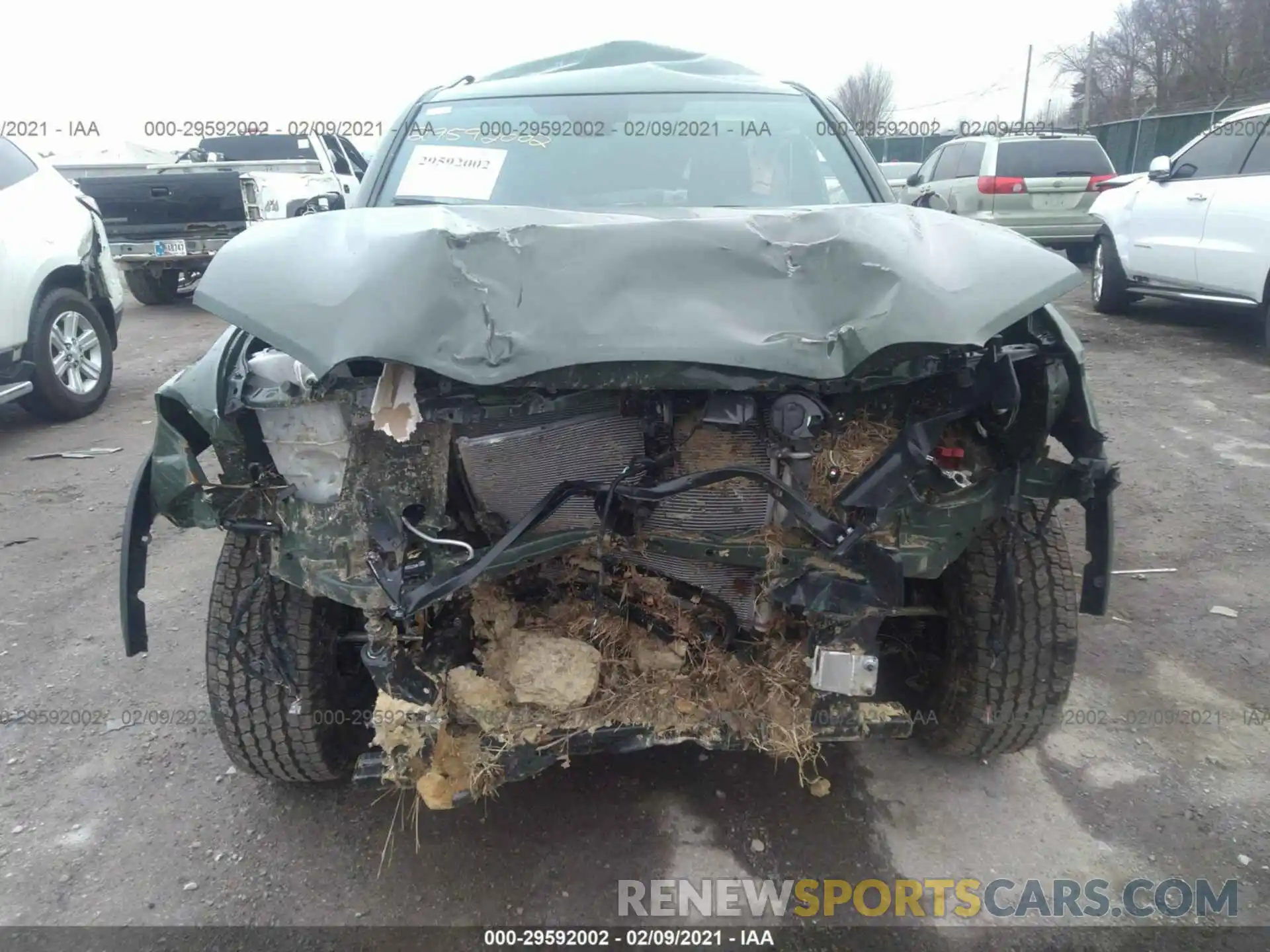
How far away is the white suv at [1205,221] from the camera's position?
20.5 feet

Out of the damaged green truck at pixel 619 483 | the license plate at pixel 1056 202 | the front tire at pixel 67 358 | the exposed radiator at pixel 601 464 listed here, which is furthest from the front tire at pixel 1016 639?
the license plate at pixel 1056 202

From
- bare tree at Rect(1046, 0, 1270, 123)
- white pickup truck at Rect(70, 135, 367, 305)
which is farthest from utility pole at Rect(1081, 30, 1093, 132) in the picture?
white pickup truck at Rect(70, 135, 367, 305)

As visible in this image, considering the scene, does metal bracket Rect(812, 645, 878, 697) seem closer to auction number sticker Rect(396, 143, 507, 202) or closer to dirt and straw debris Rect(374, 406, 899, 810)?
dirt and straw debris Rect(374, 406, 899, 810)

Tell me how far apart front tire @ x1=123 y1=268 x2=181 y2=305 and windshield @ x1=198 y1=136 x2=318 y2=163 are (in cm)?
235

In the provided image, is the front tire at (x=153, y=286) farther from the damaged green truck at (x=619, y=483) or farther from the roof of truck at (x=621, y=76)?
the damaged green truck at (x=619, y=483)

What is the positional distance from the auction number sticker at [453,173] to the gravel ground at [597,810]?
1828 mm

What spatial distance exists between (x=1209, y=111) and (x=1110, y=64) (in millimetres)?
21867

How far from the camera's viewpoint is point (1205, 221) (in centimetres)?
673

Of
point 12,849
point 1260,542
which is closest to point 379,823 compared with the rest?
point 12,849

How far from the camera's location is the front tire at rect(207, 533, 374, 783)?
2160mm

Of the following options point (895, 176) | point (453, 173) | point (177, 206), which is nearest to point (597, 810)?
point (453, 173)

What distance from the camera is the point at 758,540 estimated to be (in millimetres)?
1956

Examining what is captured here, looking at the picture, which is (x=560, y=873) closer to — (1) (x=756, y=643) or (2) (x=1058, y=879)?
(1) (x=756, y=643)

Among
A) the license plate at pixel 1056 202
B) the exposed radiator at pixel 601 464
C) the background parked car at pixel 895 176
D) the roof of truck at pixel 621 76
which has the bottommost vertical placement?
the exposed radiator at pixel 601 464
